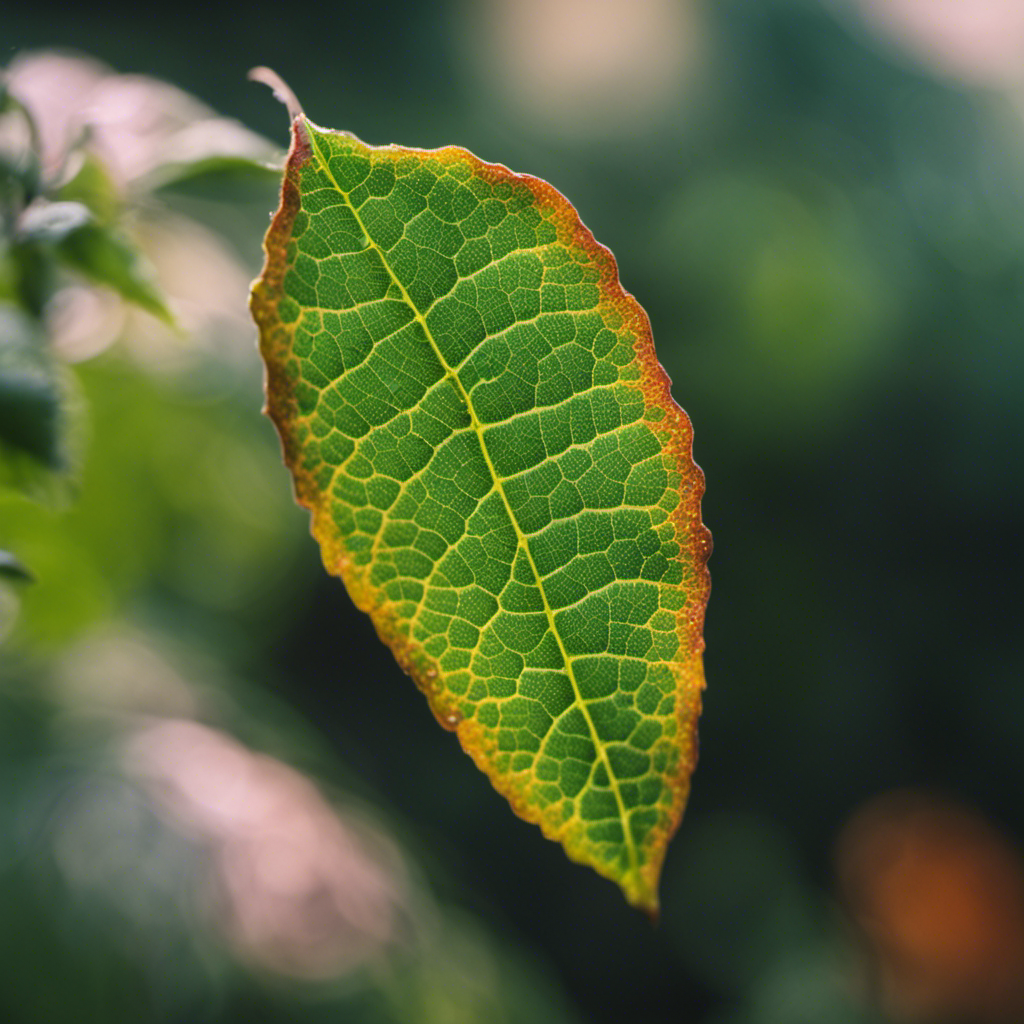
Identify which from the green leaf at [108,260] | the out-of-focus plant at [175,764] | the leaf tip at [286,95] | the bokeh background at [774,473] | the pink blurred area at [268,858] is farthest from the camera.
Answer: the bokeh background at [774,473]

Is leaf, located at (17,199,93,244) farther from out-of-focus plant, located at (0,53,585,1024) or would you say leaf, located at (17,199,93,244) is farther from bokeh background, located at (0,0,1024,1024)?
bokeh background, located at (0,0,1024,1024)

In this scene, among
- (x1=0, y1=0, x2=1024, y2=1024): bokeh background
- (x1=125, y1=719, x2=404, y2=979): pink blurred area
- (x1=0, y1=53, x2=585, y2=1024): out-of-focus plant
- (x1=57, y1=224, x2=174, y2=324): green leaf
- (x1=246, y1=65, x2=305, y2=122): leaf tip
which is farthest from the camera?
(x1=0, y1=0, x2=1024, y2=1024): bokeh background

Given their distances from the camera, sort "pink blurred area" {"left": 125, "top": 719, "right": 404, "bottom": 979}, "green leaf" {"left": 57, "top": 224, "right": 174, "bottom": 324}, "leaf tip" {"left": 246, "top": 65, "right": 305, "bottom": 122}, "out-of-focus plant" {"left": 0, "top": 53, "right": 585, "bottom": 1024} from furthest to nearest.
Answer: "pink blurred area" {"left": 125, "top": 719, "right": 404, "bottom": 979} < "out-of-focus plant" {"left": 0, "top": 53, "right": 585, "bottom": 1024} < "green leaf" {"left": 57, "top": 224, "right": 174, "bottom": 324} < "leaf tip" {"left": 246, "top": 65, "right": 305, "bottom": 122}

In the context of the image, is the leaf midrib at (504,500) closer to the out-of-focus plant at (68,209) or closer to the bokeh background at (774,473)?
the out-of-focus plant at (68,209)

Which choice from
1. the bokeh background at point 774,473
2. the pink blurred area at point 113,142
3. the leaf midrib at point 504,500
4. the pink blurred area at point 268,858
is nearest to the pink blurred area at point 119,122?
the pink blurred area at point 113,142

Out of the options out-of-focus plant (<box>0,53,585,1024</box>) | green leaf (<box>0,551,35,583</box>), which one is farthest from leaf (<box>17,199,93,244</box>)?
out-of-focus plant (<box>0,53,585,1024</box>)

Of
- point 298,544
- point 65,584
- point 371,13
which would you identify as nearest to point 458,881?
point 298,544

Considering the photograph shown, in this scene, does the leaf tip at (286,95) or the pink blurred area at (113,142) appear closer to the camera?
the leaf tip at (286,95)

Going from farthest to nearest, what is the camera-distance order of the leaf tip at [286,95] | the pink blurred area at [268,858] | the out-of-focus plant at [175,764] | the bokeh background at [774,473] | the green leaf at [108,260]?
1. the bokeh background at [774,473]
2. the pink blurred area at [268,858]
3. the out-of-focus plant at [175,764]
4. the green leaf at [108,260]
5. the leaf tip at [286,95]

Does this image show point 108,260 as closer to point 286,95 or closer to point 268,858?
point 286,95
